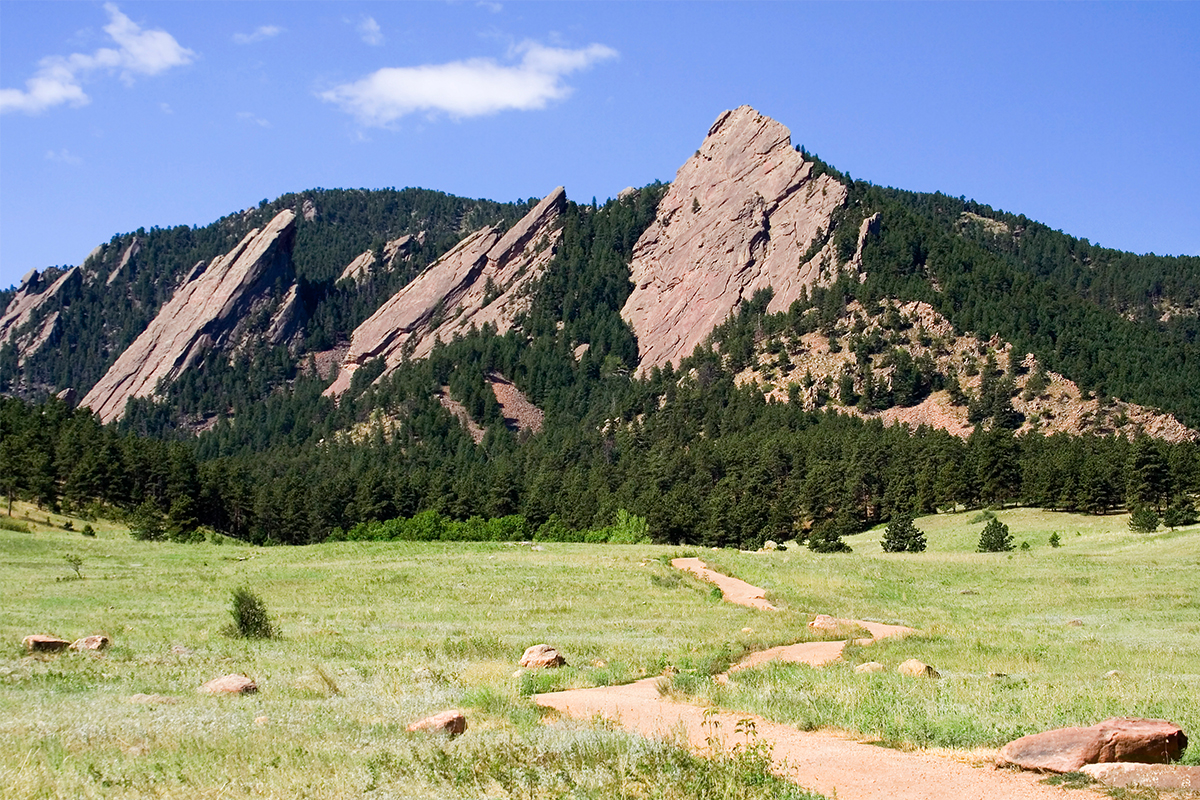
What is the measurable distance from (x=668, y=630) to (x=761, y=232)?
17046 centimetres

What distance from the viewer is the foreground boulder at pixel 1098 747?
11.0 metres

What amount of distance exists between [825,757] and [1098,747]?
118 inches

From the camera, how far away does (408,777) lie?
10.2m

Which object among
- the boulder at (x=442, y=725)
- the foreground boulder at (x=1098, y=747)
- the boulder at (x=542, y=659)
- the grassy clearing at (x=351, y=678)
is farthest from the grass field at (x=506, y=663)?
the boulder at (x=542, y=659)

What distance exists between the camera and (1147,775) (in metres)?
10.2

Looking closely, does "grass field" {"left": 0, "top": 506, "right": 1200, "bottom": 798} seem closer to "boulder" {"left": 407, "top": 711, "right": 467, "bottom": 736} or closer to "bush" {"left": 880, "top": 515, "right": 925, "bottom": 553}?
"boulder" {"left": 407, "top": 711, "right": 467, "bottom": 736}

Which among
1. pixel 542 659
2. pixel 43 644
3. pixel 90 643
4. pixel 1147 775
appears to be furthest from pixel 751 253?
pixel 1147 775

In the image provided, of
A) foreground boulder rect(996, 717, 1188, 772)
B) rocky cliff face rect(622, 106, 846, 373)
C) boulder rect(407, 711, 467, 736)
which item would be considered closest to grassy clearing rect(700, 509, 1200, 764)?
foreground boulder rect(996, 717, 1188, 772)

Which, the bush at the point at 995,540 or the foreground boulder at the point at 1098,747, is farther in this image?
the bush at the point at 995,540

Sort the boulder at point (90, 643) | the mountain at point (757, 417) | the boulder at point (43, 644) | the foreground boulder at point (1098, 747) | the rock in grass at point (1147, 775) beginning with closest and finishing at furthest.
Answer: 1. the rock in grass at point (1147, 775)
2. the foreground boulder at point (1098, 747)
3. the boulder at point (43, 644)
4. the boulder at point (90, 643)
5. the mountain at point (757, 417)

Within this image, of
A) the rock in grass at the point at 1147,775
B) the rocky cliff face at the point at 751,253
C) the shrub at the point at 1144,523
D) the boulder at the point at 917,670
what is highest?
the rocky cliff face at the point at 751,253

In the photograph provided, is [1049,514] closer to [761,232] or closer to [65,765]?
[65,765]

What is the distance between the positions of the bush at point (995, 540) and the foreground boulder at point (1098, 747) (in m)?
51.6

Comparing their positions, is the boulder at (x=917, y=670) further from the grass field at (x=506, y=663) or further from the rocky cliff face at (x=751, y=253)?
the rocky cliff face at (x=751, y=253)
